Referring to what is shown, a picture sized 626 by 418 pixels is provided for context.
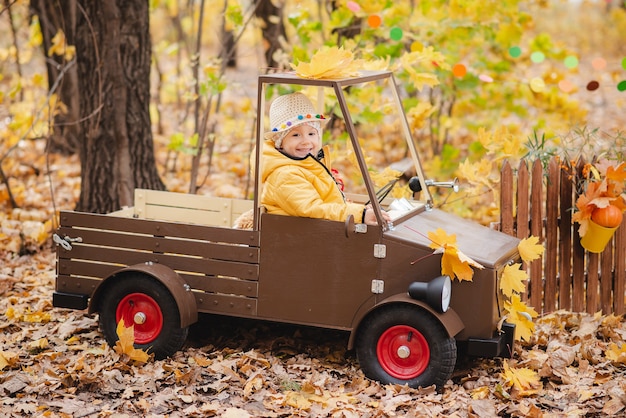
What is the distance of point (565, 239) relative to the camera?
16.9ft

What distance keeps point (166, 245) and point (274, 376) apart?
946mm

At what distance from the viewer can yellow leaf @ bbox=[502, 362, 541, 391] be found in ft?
13.1

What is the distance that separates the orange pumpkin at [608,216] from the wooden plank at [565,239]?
1.00 feet

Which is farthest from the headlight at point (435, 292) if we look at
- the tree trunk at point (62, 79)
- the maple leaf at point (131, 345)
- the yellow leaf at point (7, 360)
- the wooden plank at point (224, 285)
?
the tree trunk at point (62, 79)

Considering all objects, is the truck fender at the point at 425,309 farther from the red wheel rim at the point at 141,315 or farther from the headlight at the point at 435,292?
the red wheel rim at the point at 141,315

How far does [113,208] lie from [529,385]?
147 inches

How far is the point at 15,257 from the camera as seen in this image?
6410 mm

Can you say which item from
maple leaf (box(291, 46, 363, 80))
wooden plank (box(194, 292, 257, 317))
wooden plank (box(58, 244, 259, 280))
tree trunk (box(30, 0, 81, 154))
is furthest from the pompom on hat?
tree trunk (box(30, 0, 81, 154))

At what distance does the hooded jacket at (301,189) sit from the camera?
4098 mm

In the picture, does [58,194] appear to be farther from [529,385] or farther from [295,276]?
[529,385]

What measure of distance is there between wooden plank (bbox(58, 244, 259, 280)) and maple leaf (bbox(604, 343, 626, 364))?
1.98 meters

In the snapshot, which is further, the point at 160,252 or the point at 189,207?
the point at 189,207

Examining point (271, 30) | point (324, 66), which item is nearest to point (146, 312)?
point (324, 66)

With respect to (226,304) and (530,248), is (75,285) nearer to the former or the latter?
(226,304)
